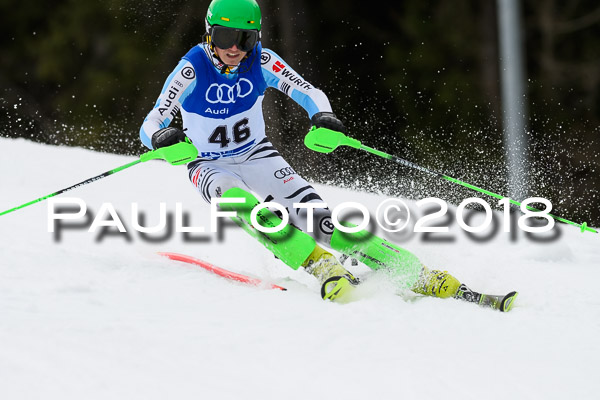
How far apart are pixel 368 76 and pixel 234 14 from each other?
39.2 ft

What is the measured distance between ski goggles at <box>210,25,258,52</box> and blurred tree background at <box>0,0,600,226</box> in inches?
290

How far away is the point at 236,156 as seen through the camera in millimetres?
4074

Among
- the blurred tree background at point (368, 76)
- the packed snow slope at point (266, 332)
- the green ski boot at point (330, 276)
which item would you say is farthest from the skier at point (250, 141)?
the blurred tree background at point (368, 76)

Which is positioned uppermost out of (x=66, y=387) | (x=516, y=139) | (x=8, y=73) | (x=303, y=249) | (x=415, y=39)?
(x=415, y=39)

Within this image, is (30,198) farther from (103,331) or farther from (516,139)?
(516,139)

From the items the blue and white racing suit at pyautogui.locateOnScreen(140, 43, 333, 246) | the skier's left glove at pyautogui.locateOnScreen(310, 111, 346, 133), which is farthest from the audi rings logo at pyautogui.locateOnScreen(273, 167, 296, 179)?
the skier's left glove at pyautogui.locateOnScreen(310, 111, 346, 133)

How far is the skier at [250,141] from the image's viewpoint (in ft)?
11.6

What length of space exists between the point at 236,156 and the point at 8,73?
1609 cm

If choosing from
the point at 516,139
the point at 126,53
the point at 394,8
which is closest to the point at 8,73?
the point at 126,53

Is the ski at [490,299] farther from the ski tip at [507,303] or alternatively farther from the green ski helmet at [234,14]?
the green ski helmet at [234,14]

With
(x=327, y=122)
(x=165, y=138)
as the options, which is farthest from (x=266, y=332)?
(x=327, y=122)

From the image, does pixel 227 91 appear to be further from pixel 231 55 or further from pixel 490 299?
pixel 490 299

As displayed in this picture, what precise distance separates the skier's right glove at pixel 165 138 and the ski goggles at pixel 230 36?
48cm

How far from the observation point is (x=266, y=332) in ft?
9.04
